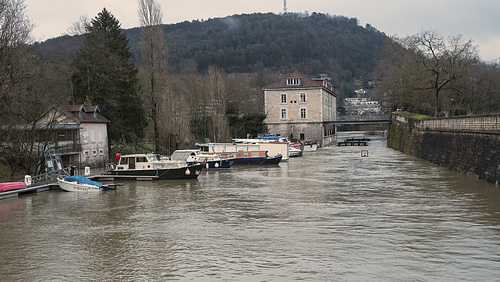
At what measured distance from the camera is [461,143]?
35.7 metres

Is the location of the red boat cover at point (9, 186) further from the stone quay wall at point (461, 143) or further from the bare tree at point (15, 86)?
the stone quay wall at point (461, 143)

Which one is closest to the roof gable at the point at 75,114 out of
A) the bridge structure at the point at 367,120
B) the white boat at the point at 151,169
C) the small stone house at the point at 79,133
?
the small stone house at the point at 79,133

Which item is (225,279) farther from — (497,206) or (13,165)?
(13,165)

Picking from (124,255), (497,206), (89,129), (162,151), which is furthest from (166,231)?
(162,151)

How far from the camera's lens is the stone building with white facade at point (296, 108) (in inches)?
3182

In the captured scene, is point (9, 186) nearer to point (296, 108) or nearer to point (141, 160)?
point (141, 160)

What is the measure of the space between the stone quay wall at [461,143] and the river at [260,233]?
1.60m

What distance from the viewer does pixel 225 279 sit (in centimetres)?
1364

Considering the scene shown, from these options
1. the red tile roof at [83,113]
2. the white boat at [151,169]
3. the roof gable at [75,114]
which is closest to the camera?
the white boat at [151,169]

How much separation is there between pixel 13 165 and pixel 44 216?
12.1 m

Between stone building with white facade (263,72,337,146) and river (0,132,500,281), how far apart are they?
164 feet

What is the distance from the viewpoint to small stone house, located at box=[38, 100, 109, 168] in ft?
128

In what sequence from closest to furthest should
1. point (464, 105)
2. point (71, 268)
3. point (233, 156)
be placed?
point (71, 268) < point (233, 156) < point (464, 105)

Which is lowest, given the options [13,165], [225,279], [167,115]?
[225,279]
